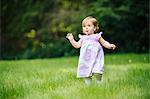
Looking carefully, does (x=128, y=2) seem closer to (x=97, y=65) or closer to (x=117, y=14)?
(x=117, y=14)

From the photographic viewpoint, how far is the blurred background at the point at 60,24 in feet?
65.0

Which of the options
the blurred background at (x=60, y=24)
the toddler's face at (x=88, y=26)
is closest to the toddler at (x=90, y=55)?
the toddler's face at (x=88, y=26)

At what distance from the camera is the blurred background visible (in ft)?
65.0

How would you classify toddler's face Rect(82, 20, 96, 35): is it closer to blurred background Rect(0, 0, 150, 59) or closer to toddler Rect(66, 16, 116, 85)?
toddler Rect(66, 16, 116, 85)

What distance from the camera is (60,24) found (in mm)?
21531

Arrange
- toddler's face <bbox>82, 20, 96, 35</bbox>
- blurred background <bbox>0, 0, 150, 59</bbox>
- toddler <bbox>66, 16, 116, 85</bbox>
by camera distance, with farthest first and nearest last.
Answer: blurred background <bbox>0, 0, 150, 59</bbox> → toddler's face <bbox>82, 20, 96, 35</bbox> → toddler <bbox>66, 16, 116, 85</bbox>

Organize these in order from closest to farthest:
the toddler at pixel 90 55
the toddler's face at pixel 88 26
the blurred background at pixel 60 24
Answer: the toddler at pixel 90 55 < the toddler's face at pixel 88 26 < the blurred background at pixel 60 24

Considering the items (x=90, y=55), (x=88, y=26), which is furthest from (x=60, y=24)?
(x=90, y=55)

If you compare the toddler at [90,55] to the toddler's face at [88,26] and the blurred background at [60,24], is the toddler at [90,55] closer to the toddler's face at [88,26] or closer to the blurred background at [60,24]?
the toddler's face at [88,26]

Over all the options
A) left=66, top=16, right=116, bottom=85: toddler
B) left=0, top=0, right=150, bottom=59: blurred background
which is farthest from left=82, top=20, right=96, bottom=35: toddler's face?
left=0, top=0, right=150, bottom=59: blurred background

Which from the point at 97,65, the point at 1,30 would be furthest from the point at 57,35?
the point at 97,65

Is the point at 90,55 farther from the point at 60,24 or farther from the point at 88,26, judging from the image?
the point at 60,24

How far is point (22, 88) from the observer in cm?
596

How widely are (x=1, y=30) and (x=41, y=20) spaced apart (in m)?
2.28
